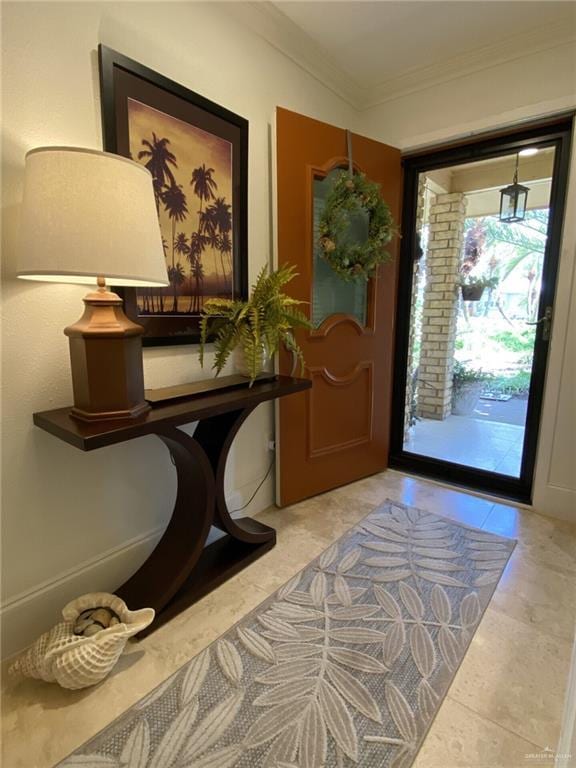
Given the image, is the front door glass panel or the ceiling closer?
the ceiling

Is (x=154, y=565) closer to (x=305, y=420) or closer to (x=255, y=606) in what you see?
(x=255, y=606)

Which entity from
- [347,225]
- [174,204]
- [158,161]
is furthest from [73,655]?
[347,225]

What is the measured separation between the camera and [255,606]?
150 cm

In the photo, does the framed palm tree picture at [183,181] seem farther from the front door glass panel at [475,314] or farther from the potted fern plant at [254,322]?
the front door glass panel at [475,314]

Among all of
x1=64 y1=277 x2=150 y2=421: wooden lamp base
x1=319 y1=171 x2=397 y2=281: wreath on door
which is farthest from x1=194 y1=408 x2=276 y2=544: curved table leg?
x1=319 y1=171 x2=397 y2=281: wreath on door

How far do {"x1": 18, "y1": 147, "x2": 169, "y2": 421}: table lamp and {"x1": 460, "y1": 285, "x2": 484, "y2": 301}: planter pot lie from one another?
2.35 metres

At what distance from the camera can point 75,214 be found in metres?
0.97

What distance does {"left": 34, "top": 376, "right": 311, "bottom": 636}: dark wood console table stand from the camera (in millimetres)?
1364

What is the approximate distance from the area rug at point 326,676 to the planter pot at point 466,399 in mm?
1405

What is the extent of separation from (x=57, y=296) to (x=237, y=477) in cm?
121

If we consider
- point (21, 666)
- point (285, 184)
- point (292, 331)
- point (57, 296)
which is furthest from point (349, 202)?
point (21, 666)

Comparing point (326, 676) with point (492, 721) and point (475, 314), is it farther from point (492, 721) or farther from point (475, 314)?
point (475, 314)

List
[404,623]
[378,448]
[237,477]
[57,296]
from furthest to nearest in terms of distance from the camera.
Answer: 1. [378,448]
2. [237,477]
3. [404,623]
4. [57,296]

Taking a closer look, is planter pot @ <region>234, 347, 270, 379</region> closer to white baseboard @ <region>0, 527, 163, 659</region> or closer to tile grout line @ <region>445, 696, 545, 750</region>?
white baseboard @ <region>0, 527, 163, 659</region>
